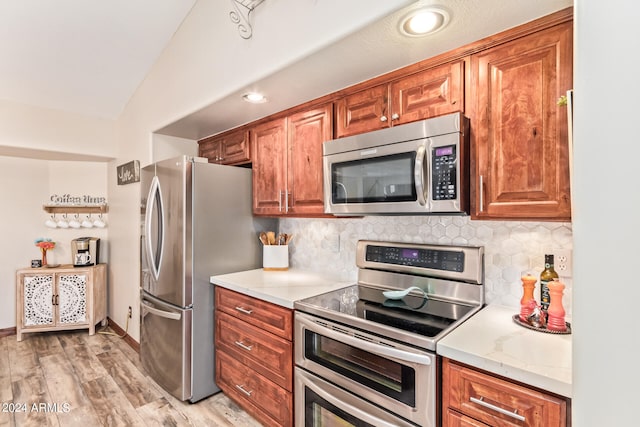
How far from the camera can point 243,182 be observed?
2518mm

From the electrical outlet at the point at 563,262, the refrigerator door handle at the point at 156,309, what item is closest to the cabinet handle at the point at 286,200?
the refrigerator door handle at the point at 156,309

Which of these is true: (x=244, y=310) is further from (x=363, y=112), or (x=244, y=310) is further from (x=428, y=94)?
(x=428, y=94)

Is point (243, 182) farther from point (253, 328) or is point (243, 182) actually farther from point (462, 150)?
point (462, 150)

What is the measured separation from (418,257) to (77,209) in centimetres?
421

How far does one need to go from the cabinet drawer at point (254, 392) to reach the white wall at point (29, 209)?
2.91m

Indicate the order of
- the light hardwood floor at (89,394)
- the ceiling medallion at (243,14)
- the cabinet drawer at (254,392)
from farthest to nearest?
the light hardwood floor at (89,394) → the ceiling medallion at (243,14) → the cabinet drawer at (254,392)

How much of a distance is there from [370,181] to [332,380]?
3.35 ft

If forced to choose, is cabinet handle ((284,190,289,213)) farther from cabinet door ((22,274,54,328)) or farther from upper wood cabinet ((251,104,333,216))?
cabinet door ((22,274,54,328))

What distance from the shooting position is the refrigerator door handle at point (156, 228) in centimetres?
244

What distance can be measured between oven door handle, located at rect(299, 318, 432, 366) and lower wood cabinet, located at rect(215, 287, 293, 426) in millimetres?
325

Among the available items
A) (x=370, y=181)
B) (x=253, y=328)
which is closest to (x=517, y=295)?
(x=370, y=181)

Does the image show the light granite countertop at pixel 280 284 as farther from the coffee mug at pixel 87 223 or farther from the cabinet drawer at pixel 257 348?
the coffee mug at pixel 87 223

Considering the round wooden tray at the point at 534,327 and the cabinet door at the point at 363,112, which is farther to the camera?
the cabinet door at the point at 363,112

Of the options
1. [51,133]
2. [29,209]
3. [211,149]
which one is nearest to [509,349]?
[211,149]
